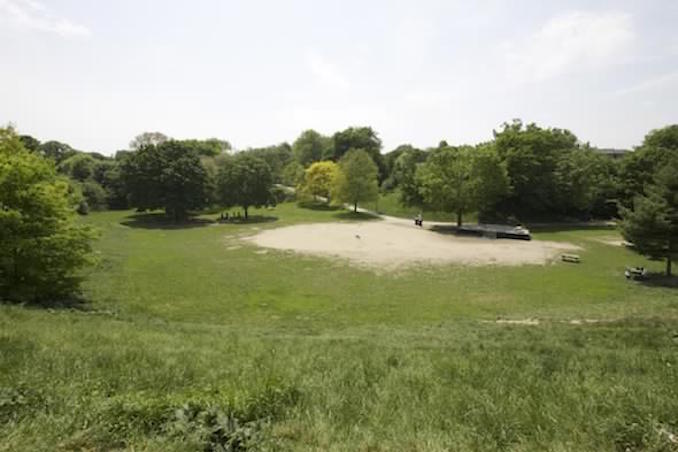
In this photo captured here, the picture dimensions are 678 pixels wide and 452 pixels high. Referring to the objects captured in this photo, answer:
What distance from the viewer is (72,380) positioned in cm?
600

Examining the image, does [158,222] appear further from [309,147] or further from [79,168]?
[309,147]

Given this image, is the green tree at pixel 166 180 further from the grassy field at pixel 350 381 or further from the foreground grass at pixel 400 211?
the grassy field at pixel 350 381

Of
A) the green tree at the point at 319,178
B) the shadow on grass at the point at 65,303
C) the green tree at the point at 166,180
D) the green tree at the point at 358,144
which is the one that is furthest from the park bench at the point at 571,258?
the green tree at the point at 358,144

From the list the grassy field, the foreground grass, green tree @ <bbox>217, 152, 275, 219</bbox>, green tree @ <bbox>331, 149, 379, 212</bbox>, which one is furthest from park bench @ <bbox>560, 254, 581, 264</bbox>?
green tree @ <bbox>217, 152, 275, 219</bbox>

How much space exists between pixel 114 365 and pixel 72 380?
120 centimetres

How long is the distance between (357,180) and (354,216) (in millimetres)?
5191

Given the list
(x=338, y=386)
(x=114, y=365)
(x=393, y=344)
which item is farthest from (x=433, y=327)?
(x=114, y=365)

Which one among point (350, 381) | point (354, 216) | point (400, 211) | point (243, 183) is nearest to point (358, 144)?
point (400, 211)

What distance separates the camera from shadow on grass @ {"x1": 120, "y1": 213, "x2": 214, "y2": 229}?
53.1m

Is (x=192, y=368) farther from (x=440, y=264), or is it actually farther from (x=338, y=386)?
(x=440, y=264)

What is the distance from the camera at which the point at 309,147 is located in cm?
10969

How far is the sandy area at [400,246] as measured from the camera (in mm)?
33188

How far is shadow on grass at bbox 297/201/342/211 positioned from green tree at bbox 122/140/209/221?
19542 millimetres

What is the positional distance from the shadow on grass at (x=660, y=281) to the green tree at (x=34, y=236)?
104ft
